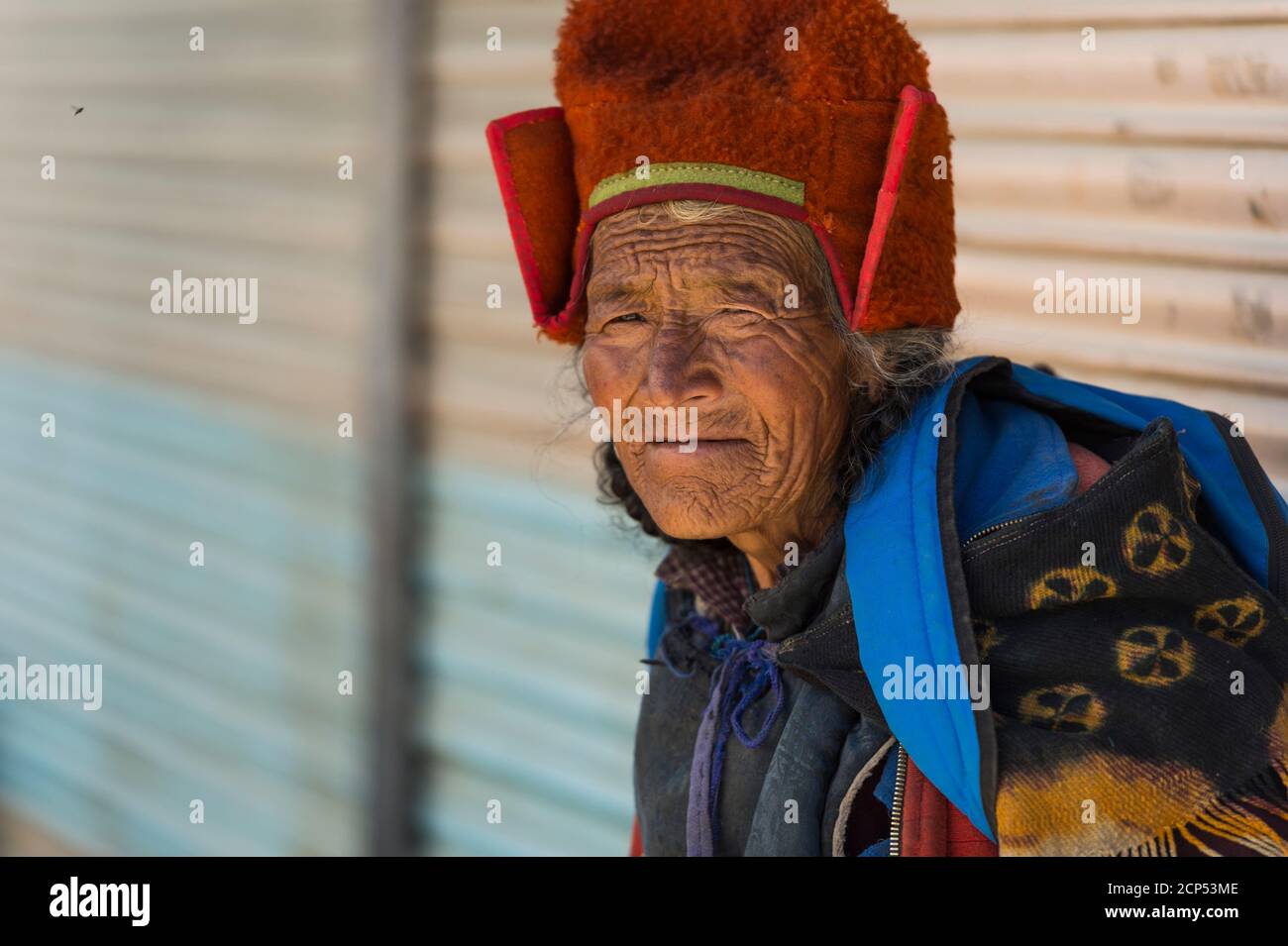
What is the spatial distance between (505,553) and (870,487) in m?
2.33

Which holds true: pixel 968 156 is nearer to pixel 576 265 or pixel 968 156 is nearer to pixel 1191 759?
pixel 576 265

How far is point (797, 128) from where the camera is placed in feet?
6.19

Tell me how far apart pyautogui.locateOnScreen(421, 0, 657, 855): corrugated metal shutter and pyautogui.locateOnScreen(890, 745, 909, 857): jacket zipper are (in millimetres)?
1961

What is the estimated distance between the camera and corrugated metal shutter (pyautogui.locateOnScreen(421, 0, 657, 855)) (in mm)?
3779

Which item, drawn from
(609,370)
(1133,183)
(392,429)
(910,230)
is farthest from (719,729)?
(392,429)

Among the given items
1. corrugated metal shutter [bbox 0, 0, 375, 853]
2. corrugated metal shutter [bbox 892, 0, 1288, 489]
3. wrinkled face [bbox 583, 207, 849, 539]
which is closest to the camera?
wrinkled face [bbox 583, 207, 849, 539]

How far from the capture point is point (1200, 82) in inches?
97.0

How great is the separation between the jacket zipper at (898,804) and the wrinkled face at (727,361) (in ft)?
1.48

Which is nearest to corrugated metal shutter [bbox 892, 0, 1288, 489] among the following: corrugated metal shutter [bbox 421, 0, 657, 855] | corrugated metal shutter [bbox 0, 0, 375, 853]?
corrugated metal shutter [bbox 421, 0, 657, 855]

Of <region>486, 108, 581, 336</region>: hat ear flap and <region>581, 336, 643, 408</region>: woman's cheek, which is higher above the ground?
<region>486, 108, 581, 336</region>: hat ear flap

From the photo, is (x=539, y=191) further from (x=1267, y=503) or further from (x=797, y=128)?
(x=1267, y=503)

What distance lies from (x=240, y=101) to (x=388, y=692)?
221 centimetres

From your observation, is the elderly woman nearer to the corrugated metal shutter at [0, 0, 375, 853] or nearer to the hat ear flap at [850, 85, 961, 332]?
the hat ear flap at [850, 85, 961, 332]
